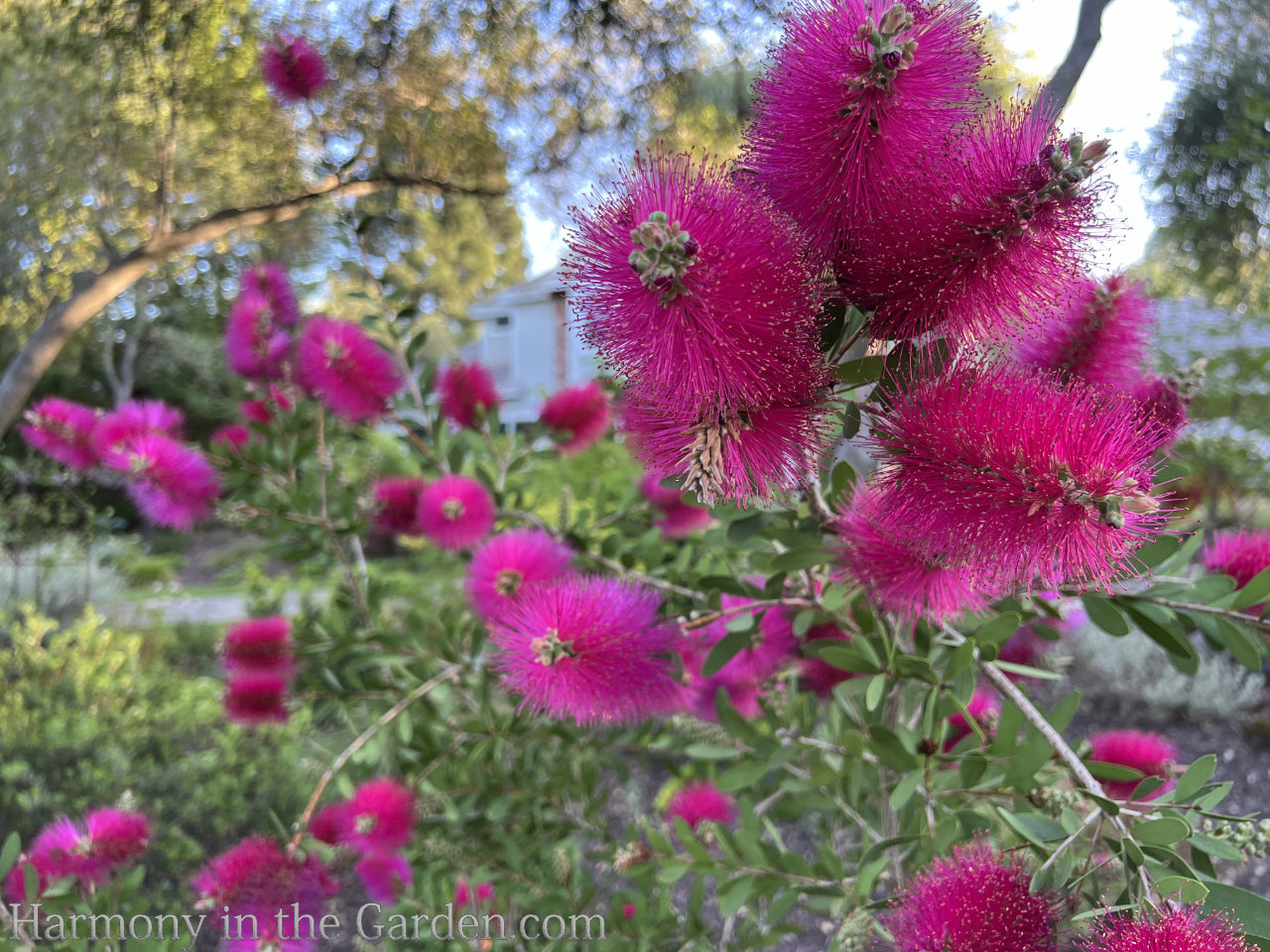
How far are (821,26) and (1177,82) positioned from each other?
911 mm

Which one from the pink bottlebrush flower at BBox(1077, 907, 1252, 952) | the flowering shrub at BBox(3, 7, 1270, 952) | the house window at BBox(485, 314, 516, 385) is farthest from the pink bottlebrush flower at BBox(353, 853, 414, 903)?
the house window at BBox(485, 314, 516, 385)

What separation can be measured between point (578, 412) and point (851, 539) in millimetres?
573

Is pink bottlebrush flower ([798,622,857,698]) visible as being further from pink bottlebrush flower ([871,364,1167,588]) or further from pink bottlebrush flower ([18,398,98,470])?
pink bottlebrush flower ([18,398,98,470])

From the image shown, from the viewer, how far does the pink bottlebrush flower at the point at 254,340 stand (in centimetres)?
91

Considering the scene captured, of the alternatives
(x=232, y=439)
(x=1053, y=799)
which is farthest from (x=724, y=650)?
(x=232, y=439)

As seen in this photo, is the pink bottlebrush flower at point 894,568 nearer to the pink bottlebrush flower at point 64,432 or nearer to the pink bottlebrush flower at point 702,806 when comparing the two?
the pink bottlebrush flower at point 702,806

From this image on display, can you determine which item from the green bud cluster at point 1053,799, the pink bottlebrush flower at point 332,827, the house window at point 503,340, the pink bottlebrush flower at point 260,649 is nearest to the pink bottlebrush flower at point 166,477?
the pink bottlebrush flower at point 260,649

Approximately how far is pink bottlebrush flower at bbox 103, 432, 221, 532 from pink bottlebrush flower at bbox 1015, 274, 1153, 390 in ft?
2.61

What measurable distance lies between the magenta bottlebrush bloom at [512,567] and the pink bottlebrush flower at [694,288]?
0.31 m

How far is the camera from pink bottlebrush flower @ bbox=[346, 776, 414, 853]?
638mm

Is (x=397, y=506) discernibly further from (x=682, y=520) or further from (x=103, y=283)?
(x=103, y=283)

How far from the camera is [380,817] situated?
645 mm

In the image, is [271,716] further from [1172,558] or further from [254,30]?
[254,30]

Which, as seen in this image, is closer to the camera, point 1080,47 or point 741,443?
point 741,443
